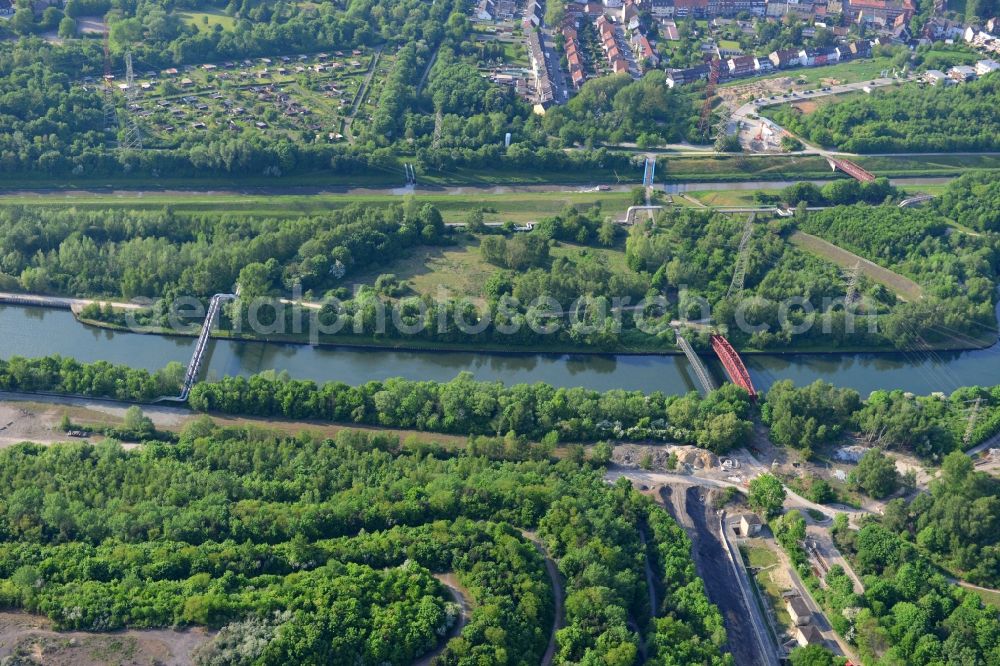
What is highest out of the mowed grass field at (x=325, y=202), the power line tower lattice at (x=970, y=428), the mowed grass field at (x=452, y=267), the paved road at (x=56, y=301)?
the mowed grass field at (x=325, y=202)

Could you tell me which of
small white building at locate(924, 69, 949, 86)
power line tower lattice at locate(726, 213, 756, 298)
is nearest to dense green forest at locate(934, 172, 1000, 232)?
small white building at locate(924, 69, 949, 86)

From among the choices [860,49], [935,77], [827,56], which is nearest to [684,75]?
[827,56]

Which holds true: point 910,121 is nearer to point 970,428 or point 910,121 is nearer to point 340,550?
point 970,428

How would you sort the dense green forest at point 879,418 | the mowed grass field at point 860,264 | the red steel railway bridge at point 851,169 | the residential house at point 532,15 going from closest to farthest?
the dense green forest at point 879,418
the mowed grass field at point 860,264
the red steel railway bridge at point 851,169
the residential house at point 532,15

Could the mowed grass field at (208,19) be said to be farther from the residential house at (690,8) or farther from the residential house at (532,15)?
the residential house at (690,8)

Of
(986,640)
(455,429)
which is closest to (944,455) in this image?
(986,640)

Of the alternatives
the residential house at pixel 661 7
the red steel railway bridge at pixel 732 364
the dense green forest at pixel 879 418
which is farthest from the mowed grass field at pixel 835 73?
the dense green forest at pixel 879 418
